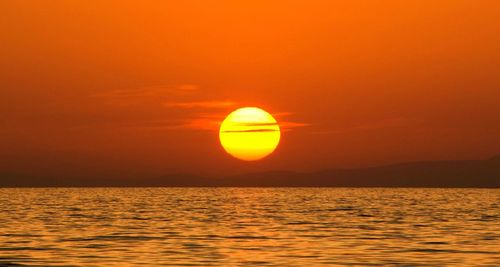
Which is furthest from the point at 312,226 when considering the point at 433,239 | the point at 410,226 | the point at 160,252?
the point at 160,252

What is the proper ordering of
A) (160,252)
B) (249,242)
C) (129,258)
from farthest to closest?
(249,242) → (160,252) → (129,258)

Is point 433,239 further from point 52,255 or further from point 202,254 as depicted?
point 52,255

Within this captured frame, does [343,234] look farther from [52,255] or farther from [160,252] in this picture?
[52,255]

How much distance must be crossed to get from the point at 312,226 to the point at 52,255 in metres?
28.3

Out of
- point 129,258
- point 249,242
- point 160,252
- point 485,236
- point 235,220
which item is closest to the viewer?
point 129,258

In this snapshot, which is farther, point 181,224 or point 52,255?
point 181,224

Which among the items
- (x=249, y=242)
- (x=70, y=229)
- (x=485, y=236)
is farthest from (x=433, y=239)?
(x=70, y=229)

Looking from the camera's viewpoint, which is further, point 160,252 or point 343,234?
point 343,234

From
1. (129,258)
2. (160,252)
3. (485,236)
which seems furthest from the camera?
(485,236)

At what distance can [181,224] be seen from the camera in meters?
74.4

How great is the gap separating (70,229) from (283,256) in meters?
25.1

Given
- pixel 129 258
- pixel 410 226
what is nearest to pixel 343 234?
pixel 410 226

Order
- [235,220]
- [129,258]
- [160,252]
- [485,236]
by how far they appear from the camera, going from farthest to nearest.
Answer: [235,220], [485,236], [160,252], [129,258]

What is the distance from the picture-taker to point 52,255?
47.3 metres
